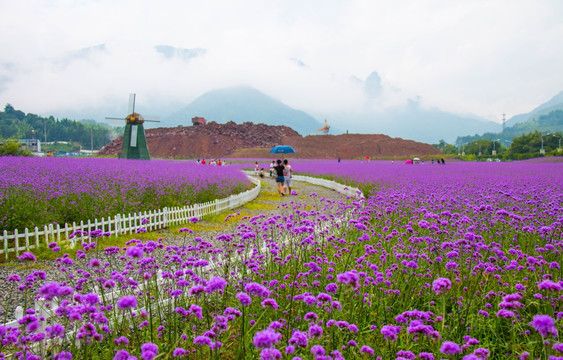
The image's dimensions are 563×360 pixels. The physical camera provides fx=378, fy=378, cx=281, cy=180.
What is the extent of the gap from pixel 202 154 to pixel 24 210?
305ft

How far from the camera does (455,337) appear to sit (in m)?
3.58

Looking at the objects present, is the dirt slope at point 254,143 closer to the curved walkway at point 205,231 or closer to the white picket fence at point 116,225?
the curved walkway at point 205,231

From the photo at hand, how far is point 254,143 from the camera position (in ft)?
375

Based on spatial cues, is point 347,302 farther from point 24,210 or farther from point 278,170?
point 278,170

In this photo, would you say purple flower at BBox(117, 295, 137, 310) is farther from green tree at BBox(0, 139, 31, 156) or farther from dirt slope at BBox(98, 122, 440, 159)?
dirt slope at BBox(98, 122, 440, 159)

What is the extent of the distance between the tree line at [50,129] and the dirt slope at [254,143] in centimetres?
6605

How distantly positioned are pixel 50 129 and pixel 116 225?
190 meters

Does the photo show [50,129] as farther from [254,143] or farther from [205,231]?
[205,231]

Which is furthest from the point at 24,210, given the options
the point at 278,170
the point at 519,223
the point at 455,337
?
the point at 278,170

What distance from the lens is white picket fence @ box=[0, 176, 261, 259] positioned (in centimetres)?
714

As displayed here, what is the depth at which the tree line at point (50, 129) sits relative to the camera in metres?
166

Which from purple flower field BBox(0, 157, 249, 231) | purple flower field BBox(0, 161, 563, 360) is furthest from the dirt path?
purple flower field BBox(0, 161, 563, 360)

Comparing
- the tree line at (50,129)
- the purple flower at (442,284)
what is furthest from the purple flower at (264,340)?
the tree line at (50,129)

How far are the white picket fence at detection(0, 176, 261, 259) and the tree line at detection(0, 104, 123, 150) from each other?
533 feet
